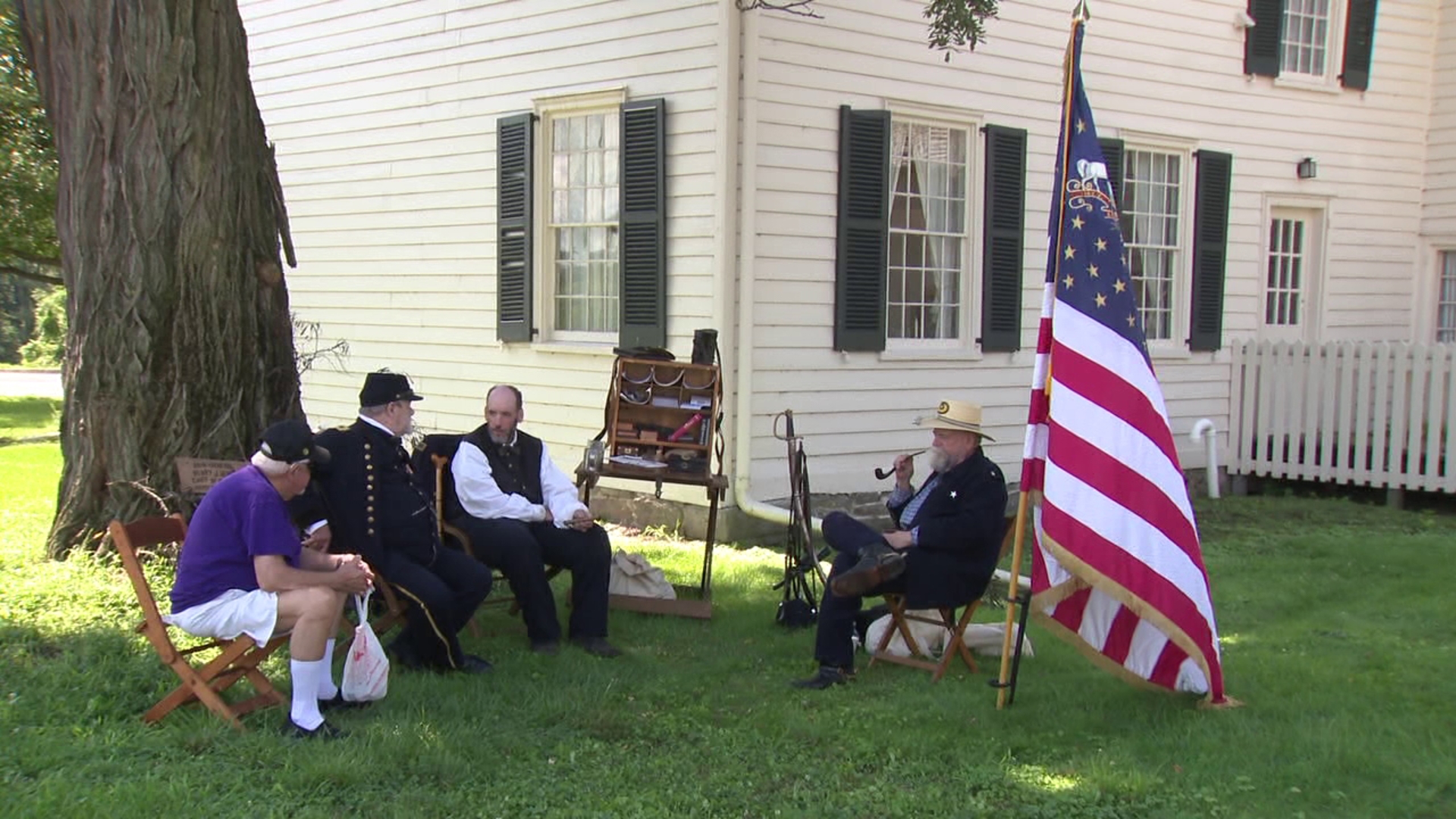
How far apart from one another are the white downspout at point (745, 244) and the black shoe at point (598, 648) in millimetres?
2657

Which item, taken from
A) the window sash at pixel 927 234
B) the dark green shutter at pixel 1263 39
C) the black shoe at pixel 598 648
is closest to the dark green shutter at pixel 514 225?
the window sash at pixel 927 234

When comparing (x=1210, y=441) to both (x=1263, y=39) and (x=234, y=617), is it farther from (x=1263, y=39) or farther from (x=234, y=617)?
(x=234, y=617)

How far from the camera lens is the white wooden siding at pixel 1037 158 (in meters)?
8.70

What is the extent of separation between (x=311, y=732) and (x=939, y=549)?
2.77 metres

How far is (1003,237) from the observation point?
9.79m

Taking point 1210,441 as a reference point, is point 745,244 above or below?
above

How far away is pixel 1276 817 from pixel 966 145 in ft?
21.8

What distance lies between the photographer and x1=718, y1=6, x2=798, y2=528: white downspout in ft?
27.4

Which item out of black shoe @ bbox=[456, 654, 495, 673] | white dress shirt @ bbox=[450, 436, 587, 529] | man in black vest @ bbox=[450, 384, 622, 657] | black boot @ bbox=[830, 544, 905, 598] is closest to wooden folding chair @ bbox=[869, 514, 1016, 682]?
black boot @ bbox=[830, 544, 905, 598]

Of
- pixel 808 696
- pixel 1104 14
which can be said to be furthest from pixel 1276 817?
pixel 1104 14

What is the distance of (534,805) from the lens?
161 inches

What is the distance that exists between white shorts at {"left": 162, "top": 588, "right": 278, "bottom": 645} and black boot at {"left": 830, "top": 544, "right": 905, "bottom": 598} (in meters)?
2.38

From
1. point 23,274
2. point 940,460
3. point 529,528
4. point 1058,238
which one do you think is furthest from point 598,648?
point 23,274

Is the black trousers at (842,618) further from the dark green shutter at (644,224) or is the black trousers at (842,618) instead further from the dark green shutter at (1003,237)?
the dark green shutter at (1003,237)
